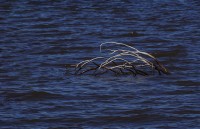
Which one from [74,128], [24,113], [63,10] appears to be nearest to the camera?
[74,128]

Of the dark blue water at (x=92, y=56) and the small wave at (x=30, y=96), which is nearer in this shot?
the dark blue water at (x=92, y=56)

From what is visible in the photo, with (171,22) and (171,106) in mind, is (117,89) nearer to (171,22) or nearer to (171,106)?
(171,106)

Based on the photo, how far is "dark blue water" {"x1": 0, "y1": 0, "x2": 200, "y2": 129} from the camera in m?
10.6

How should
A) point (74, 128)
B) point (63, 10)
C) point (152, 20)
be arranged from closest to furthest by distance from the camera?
point (74, 128), point (152, 20), point (63, 10)

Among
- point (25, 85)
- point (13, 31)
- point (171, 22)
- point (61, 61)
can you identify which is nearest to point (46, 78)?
point (25, 85)

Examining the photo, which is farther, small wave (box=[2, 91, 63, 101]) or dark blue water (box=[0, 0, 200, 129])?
small wave (box=[2, 91, 63, 101])

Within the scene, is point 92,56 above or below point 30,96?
below

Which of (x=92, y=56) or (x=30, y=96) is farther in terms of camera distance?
(x=92, y=56)

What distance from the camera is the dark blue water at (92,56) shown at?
34.9ft

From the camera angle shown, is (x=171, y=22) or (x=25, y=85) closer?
(x=25, y=85)

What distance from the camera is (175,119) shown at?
34.2 feet

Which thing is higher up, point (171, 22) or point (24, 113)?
point (24, 113)

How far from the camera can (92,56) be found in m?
15.1

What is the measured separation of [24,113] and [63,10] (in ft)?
37.9
